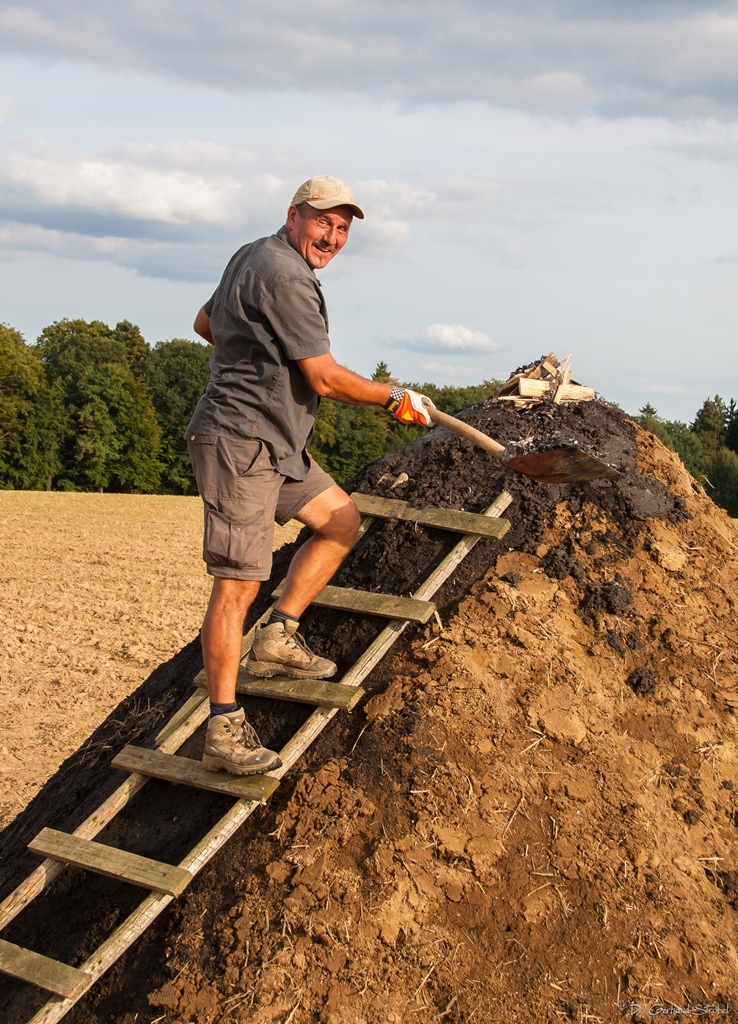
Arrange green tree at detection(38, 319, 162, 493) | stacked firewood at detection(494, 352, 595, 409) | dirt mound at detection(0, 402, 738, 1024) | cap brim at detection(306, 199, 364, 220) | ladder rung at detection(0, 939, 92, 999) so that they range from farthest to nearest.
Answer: green tree at detection(38, 319, 162, 493) < stacked firewood at detection(494, 352, 595, 409) < cap brim at detection(306, 199, 364, 220) < ladder rung at detection(0, 939, 92, 999) < dirt mound at detection(0, 402, 738, 1024)

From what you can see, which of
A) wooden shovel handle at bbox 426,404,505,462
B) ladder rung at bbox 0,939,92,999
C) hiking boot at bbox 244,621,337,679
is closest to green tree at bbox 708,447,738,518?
wooden shovel handle at bbox 426,404,505,462

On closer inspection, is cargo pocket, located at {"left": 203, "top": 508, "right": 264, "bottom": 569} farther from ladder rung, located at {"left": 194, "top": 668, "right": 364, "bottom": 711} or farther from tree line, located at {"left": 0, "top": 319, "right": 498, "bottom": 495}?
tree line, located at {"left": 0, "top": 319, "right": 498, "bottom": 495}

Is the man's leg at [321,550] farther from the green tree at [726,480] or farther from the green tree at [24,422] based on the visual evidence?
the green tree at [24,422]

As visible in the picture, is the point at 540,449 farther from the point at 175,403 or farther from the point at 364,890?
the point at 175,403

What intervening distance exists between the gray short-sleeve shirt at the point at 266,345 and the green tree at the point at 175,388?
177 ft

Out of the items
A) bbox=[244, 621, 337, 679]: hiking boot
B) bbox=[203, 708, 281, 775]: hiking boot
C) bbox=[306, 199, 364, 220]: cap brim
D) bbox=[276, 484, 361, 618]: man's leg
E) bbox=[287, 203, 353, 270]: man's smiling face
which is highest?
bbox=[306, 199, 364, 220]: cap brim

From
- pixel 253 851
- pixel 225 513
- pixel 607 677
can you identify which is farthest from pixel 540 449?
pixel 253 851

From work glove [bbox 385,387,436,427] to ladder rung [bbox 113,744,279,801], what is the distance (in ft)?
5.67

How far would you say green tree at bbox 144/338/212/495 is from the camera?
57641mm

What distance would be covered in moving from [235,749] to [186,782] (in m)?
0.32

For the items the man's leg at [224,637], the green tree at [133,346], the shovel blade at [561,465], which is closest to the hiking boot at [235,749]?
the man's leg at [224,637]

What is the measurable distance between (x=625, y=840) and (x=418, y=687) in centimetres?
111

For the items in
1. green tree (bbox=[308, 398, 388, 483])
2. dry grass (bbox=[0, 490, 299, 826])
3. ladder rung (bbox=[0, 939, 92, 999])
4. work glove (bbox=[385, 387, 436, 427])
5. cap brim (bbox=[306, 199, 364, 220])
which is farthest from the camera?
green tree (bbox=[308, 398, 388, 483])

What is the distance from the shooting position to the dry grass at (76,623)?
928cm
